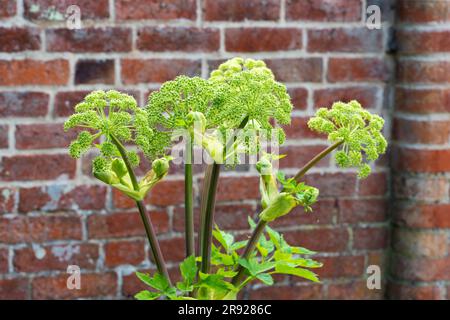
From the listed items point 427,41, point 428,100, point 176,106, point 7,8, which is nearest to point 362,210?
point 428,100

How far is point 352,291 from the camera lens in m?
1.91

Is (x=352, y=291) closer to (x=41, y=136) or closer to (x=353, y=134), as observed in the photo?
(x=41, y=136)

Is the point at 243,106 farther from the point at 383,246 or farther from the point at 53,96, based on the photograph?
the point at 383,246

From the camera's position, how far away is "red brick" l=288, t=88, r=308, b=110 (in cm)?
177

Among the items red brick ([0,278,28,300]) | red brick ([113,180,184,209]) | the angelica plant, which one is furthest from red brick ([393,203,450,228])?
the angelica plant

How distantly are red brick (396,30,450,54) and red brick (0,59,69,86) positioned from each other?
0.74m

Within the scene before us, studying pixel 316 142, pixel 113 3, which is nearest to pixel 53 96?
pixel 113 3

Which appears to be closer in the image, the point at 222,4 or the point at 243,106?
the point at 243,106

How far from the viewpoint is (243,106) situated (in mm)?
816

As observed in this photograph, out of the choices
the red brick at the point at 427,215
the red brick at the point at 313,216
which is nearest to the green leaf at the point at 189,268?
the red brick at the point at 313,216

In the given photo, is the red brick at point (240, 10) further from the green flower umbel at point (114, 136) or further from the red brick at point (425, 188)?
the green flower umbel at point (114, 136)

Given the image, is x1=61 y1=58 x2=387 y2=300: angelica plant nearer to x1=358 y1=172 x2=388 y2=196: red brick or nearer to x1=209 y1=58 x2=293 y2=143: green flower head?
x1=209 y1=58 x2=293 y2=143: green flower head

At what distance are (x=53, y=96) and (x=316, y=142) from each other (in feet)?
1.90

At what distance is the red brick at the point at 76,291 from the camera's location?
1727 mm
